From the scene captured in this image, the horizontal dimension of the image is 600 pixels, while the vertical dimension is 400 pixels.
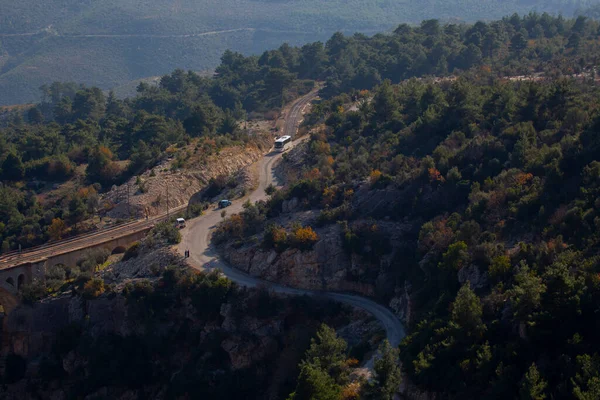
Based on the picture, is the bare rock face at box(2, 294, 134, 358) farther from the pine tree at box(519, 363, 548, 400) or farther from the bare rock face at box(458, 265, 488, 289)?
the pine tree at box(519, 363, 548, 400)

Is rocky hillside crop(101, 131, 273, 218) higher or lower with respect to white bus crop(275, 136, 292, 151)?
lower

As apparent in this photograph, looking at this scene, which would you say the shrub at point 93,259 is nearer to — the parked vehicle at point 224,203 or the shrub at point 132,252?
the shrub at point 132,252

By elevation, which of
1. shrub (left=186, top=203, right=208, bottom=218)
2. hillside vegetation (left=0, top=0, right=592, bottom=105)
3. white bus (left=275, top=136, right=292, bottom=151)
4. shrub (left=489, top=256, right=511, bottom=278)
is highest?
shrub (left=489, top=256, right=511, bottom=278)

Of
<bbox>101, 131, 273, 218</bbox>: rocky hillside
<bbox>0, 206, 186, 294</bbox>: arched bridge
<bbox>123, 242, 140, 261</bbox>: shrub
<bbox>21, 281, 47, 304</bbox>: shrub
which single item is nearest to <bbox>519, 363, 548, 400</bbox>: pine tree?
<bbox>123, 242, 140, 261</bbox>: shrub

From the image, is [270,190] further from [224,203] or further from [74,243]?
[74,243]

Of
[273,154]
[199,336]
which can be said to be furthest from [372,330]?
[273,154]

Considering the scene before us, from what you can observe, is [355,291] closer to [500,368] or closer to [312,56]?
[500,368]

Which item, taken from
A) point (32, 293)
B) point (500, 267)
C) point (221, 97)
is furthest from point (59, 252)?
point (221, 97)

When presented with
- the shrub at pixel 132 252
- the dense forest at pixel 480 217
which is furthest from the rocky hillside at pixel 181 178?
the shrub at pixel 132 252
